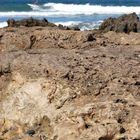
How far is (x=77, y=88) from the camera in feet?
15.0

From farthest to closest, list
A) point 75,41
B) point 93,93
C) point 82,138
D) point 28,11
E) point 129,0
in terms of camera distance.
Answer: point 129,0
point 28,11
point 75,41
point 93,93
point 82,138

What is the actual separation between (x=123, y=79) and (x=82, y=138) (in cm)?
76

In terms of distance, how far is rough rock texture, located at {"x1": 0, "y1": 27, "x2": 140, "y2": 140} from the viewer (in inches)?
167

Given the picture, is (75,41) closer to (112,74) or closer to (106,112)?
(112,74)

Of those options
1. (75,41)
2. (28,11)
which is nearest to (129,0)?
(28,11)

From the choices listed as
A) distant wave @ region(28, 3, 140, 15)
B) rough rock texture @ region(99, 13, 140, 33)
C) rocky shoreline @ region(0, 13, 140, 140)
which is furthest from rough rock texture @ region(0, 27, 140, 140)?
distant wave @ region(28, 3, 140, 15)

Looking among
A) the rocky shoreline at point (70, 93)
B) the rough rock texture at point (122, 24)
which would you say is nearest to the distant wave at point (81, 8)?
the rough rock texture at point (122, 24)

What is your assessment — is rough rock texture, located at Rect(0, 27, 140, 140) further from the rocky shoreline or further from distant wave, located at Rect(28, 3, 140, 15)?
distant wave, located at Rect(28, 3, 140, 15)

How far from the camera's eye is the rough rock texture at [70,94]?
425 cm

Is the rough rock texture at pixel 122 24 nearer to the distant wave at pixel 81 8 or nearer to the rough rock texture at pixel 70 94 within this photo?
the rough rock texture at pixel 70 94

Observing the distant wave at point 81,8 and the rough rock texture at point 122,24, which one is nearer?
the rough rock texture at point 122,24

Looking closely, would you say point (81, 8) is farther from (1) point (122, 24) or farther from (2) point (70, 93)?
(2) point (70, 93)

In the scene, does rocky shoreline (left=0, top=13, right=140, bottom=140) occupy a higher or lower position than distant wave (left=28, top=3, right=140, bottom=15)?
higher

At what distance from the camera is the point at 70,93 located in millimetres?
4539
